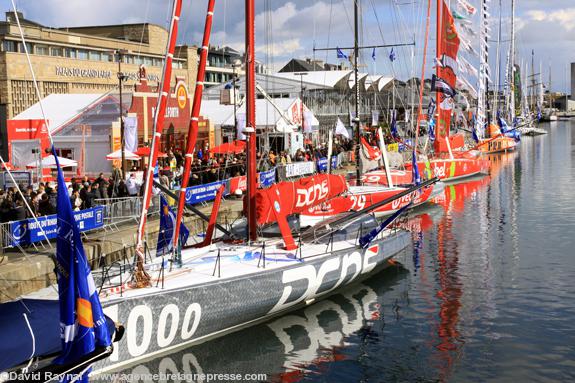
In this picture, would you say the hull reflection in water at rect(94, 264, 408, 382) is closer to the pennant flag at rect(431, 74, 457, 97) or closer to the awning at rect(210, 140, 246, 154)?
the awning at rect(210, 140, 246, 154)

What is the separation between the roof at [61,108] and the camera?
4153 cm

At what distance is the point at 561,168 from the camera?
190ft

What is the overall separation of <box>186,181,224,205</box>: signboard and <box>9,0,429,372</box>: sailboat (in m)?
8.66

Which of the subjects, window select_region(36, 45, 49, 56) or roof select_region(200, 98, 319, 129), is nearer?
roof select_region(200, 98, 319, 129)

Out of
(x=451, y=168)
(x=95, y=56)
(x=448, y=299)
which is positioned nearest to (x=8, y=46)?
(x=95, y=56)

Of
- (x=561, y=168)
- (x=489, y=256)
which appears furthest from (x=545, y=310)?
(x=561, y=168)

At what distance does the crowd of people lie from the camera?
23297 mm

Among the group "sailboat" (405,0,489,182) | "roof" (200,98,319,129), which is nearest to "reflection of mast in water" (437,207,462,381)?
"sailboat" (405,0,489,182)

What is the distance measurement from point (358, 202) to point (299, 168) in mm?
10136

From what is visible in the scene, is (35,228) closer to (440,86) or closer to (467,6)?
(440,86)

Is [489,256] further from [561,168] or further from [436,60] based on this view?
[561,168]

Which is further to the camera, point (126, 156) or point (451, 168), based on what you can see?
point (451, 168)

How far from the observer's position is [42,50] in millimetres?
55281

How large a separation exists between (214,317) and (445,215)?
72.8 feet
